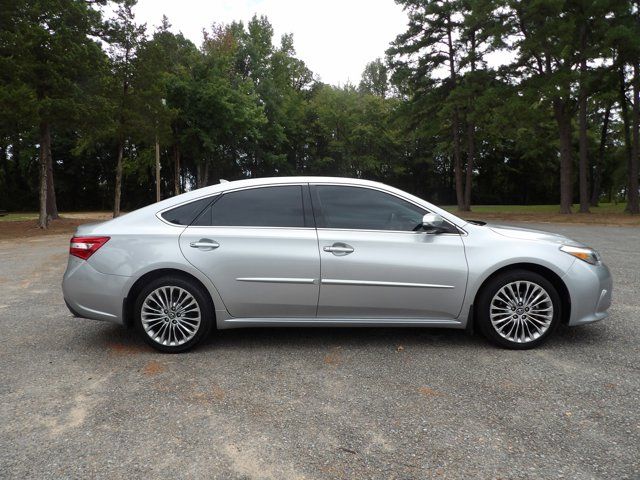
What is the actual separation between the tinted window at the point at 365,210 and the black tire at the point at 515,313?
0.86m

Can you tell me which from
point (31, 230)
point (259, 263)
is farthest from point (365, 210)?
point (31, 230)

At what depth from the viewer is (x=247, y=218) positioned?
404 centimetres

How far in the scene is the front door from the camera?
3.86 m

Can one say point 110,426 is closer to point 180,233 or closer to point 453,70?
point 180,233

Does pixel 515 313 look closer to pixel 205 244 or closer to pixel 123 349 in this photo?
pixel 205 244

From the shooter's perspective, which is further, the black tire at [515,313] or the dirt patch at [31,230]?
the dirt patch at [31,230]

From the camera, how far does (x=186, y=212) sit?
4062 millimetres

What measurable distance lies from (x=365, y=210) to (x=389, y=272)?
0.62 m

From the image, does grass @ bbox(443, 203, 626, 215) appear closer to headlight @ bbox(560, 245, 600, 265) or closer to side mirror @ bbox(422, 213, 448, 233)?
headlight @ bbox(560, 245, 600, 265)

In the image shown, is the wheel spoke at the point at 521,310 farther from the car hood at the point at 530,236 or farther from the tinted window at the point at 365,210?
the tinted window at the point at 365,210

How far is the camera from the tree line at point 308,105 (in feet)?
59.7

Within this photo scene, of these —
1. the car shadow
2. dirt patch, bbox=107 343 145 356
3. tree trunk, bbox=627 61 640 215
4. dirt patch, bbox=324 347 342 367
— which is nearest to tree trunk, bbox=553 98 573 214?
tree trunk, bbox=627 61 640 215

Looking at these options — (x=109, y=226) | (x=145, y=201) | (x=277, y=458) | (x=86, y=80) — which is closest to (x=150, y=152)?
(x=145, y=201)

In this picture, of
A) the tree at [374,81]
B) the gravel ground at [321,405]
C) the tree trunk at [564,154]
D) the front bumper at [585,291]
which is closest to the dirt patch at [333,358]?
the gravel ground at [321,405]
